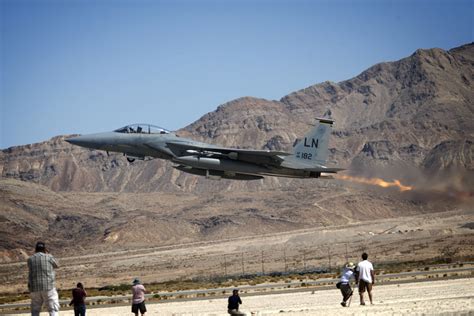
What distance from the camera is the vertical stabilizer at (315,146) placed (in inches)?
1839

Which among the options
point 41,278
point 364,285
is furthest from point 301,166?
point 41,278

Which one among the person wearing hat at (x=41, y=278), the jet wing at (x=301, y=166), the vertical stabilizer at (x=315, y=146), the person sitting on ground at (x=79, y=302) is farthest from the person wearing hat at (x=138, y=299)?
the vertical stabilizer at (x=315, y=146)

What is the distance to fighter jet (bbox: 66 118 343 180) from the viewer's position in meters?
44.2

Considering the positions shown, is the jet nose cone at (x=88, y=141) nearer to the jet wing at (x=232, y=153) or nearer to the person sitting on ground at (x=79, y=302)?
the jet wing at (x=232, y=153)

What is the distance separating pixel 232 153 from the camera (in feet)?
147

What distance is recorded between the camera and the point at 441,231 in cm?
10962

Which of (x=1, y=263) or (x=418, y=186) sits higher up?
(x=418, y=186)

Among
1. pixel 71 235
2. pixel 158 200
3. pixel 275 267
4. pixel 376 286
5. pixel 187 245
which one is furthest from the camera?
pixel 158 200

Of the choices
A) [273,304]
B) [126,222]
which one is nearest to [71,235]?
[126,222]

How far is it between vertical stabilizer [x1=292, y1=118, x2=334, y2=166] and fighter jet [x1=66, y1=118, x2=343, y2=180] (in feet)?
1.70

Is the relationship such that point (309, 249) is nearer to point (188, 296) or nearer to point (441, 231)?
point (441, 231)

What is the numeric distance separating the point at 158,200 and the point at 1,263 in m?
74.9

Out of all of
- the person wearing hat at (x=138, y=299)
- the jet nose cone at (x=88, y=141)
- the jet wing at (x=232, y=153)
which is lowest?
the person wearing hat at (x=138, y=299)

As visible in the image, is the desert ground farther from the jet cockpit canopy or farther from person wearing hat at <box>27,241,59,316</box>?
person wearing hat at <box>27,241,59,316</box>
